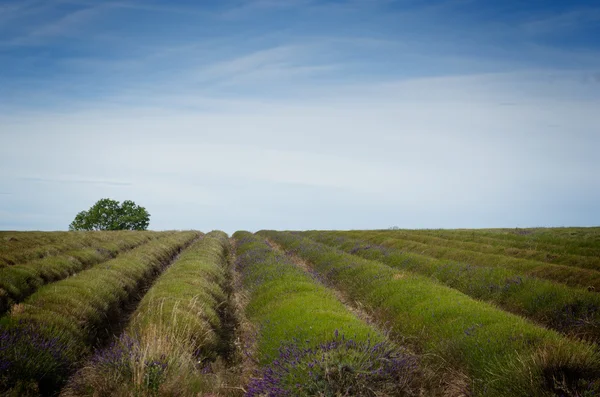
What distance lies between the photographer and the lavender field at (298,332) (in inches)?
257

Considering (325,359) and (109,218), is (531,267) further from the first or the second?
(109,218)

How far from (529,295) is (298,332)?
8062 mm

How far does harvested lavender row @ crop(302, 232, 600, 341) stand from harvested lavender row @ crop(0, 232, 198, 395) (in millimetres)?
10175

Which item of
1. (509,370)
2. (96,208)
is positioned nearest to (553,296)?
(509,370)

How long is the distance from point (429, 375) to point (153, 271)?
1640cm

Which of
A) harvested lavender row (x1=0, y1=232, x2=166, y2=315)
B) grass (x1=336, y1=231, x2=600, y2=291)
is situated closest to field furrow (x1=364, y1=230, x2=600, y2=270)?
grass (x1=336, y1=231, x2=600, y2=291)

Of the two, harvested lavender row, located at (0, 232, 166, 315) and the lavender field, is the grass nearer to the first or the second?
the lavender field

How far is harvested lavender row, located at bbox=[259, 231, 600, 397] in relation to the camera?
6.37 metres

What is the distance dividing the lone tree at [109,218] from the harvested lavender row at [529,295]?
184ft

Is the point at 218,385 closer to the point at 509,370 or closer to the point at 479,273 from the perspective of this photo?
the point at 509,370

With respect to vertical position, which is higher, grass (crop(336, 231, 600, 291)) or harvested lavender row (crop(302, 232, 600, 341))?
grass (crop(336, 231, 600, 291))

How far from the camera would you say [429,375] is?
7.31 meters

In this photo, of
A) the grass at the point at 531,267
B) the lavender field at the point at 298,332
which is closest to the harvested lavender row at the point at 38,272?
the lavender field at the point at 298,332

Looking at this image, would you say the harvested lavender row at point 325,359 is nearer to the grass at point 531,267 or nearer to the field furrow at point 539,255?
the grass at point 531,267
